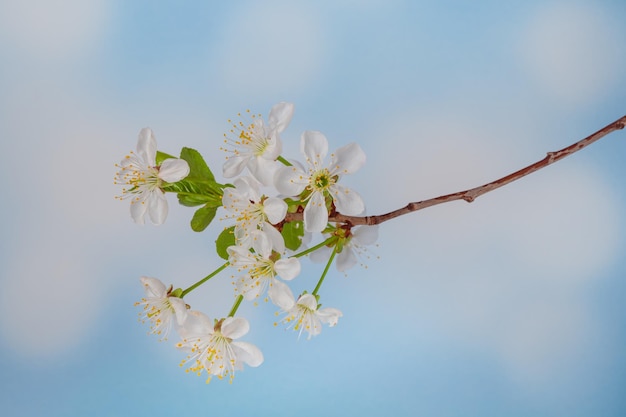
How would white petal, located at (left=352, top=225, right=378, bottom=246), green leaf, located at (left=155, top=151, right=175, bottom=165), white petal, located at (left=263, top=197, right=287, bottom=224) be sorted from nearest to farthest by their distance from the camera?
white petal, located at (left=263, top=197, right=287, bottom=224), green leaf, located at (left=155, top=151, right=175, bottom=165), white petal, located at (left=352, top=225, right=378, bottom=246)

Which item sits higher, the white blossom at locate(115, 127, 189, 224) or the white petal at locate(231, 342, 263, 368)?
the white blossom at locate(115, 127, 189, 224)

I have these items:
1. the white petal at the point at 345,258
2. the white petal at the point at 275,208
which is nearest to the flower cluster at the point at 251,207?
the white petal at the point at 275,208

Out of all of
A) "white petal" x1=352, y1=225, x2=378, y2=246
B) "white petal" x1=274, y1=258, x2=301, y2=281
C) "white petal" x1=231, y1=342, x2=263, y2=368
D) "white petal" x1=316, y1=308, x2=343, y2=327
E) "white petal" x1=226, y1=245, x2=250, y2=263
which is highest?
"white petal" x1=352, y1=225, x2=378, y2=246

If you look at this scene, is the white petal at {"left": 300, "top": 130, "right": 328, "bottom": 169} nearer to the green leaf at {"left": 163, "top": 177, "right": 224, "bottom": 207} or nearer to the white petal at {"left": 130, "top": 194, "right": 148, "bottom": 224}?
the green leaf at {"left": 163, "top": 177, "right": 224, "bottom": 207}

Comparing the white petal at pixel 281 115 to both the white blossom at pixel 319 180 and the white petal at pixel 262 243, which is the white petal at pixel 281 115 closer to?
the white blossom at pixel 319 180

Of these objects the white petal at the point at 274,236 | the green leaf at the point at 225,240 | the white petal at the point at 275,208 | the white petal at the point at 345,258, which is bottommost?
the white petal at the point at 274,236

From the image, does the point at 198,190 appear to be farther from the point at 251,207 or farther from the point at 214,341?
the point at 214,341

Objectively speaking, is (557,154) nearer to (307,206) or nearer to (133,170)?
(307,206)

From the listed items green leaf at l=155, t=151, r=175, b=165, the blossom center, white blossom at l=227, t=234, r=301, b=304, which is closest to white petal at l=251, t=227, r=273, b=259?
white blossom at l=227, t=234, r=301, b=304
